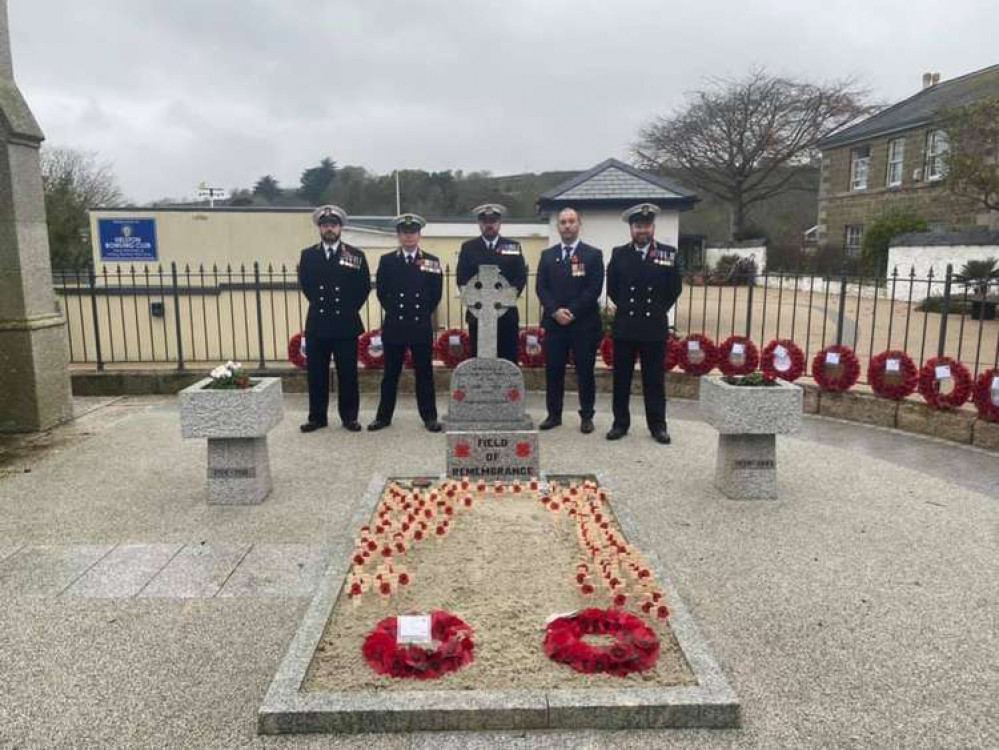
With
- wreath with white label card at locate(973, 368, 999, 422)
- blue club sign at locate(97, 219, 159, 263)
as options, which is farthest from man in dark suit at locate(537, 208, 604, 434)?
blue club sign at locate(97, 219, 159, 263)

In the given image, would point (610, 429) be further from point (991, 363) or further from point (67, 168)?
point (67, 168)

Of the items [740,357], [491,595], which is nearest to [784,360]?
[740,357]

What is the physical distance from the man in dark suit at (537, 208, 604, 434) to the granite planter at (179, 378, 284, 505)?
2.79m

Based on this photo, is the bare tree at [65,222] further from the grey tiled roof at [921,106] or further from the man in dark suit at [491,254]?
the grey tiled roof at [921,106]

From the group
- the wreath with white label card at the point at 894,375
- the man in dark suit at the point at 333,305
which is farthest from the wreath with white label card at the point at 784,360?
the man in dark suit at the point at 333,305

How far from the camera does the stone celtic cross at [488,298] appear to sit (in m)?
6.23

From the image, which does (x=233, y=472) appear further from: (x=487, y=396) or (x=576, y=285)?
(x=576, y=285)

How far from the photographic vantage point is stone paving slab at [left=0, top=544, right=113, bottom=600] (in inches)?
151

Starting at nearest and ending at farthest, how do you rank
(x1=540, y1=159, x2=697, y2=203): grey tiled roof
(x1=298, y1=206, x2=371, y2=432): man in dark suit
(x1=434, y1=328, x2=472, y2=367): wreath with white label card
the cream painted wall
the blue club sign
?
(x1=298, y1=206, x2=371, y2=432): man in dark suit < (x1=434, y1=328, x2=472, y2=367): wreath with white label card < (x1=540, y1=159, x2=697, y2=203): grey tiled roof < the blue club sign < the cream painted wall

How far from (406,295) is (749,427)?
133 inches

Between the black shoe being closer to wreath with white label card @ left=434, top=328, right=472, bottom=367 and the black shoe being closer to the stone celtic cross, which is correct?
the stone celtic cross

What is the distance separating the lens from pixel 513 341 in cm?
737

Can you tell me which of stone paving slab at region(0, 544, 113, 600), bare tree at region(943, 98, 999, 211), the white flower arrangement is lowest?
stone paving slab at region(0, 544, 113, 600)

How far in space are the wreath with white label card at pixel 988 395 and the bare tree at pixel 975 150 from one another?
14142mm
